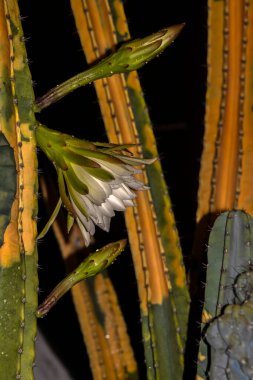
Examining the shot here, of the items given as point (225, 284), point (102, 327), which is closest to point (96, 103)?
point (102, 327)

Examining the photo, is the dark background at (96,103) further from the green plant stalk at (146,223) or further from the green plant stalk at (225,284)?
the green plant stalk at (225,284)

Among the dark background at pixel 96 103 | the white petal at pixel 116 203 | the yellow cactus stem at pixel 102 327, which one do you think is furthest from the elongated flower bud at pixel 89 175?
the dark background at pixel 96 103

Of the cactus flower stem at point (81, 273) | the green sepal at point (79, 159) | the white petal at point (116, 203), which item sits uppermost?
the green sepal at point (79, 159)

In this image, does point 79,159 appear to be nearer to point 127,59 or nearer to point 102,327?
point 127,59

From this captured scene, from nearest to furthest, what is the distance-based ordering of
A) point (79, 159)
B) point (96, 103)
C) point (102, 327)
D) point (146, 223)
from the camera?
point (79, 159) → point (146, 223) → point (102, 327) → point (96, 103)

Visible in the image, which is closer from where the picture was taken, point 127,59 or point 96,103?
point 127,59

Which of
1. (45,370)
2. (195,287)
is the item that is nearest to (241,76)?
(195,287)

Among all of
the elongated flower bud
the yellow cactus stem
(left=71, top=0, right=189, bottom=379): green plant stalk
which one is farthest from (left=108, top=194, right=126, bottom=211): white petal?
the yellow cactus stem
